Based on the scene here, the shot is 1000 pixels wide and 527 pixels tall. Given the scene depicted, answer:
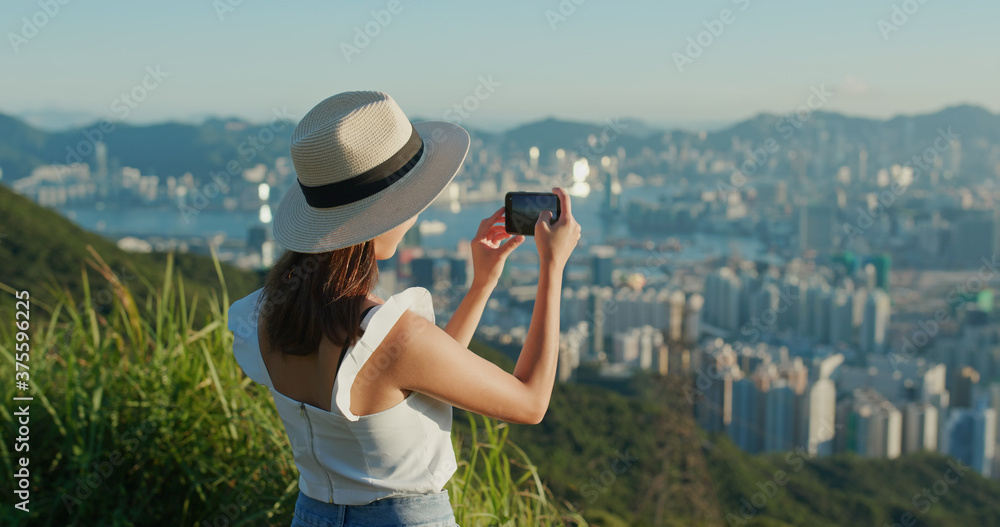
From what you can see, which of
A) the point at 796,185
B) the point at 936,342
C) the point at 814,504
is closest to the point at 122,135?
the point at 814,504

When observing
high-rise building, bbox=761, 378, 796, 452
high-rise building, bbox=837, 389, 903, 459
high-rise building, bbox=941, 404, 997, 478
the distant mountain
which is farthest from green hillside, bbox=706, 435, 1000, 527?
the distant mountain

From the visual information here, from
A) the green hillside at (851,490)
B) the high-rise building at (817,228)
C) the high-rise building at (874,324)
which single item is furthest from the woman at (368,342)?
the high-rise building at (817,228)

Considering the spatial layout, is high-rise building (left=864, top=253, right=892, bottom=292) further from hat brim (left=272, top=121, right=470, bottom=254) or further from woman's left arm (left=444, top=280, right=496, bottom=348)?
hat brim (left=272, top=121, right=470, bottom=254)

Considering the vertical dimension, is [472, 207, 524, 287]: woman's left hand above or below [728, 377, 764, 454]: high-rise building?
above

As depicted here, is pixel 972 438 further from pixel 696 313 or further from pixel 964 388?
pixel 696 313

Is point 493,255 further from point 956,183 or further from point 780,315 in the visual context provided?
point 956,183

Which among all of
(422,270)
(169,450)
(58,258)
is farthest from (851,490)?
(169,450)
